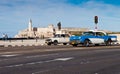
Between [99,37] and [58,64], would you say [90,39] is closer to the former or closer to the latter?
[99,37]

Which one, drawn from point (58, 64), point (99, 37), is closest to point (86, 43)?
point (99, 37)

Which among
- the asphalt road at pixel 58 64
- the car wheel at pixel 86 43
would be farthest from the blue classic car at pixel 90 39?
the asphalt road at pixel 58 64

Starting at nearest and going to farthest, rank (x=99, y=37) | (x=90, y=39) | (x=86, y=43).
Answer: (x=86, y=43) → (x=90, y=39) → (x=99, y=37)

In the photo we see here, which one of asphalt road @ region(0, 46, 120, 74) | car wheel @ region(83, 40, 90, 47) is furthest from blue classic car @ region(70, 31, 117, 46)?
asphalt road @ region(0, 46, 120, 74)

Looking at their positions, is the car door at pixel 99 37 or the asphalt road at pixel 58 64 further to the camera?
the car door at pixel 99 37

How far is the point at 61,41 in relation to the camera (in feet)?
171

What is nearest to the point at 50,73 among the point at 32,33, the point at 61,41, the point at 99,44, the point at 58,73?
the point at 58,73

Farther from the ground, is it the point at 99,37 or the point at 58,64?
the point at 99,37

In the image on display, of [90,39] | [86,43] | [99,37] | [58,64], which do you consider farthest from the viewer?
[99,37]

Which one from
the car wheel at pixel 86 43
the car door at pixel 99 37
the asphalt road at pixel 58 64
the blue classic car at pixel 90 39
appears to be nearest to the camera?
the asphalt road at pixel 58 64

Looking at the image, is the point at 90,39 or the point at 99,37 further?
the point at 99,37

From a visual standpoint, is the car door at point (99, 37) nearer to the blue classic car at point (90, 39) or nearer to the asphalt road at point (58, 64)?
the blue classic car at point (90, 39)

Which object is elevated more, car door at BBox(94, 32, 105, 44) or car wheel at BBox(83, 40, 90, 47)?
car door at BBox(94, 32, 105, 44)

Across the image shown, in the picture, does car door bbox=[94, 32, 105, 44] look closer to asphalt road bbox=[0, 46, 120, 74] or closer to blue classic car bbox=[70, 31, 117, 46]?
blue classic car bbox=[70, 31, 117, 46]
